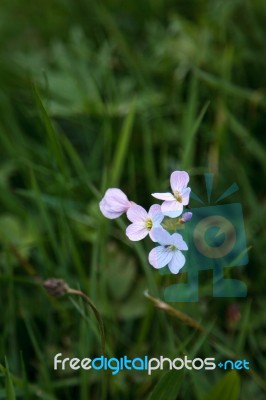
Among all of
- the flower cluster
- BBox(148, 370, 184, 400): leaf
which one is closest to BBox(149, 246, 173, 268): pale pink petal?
the flower cluster

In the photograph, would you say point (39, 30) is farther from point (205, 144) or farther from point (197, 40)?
point (205, 144)

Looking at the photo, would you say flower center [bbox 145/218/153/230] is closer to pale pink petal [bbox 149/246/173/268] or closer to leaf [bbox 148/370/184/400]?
pale pink petal [bbox 149/246/173/268]

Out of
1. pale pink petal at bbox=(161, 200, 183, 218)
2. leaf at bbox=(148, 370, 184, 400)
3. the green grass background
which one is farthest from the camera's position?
the green grass background

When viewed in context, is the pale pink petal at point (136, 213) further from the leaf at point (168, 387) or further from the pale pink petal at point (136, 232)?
the leaf at point (168, 387)

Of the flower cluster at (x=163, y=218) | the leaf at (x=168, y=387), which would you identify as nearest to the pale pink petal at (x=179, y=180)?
Result: the flower cluster at (x=163, y=218)

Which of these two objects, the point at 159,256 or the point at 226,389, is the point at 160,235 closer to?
the point at 159,256

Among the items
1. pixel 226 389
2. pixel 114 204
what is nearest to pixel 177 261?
pixel 114 204

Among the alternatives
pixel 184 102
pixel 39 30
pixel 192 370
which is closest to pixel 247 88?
pixel 184 102
